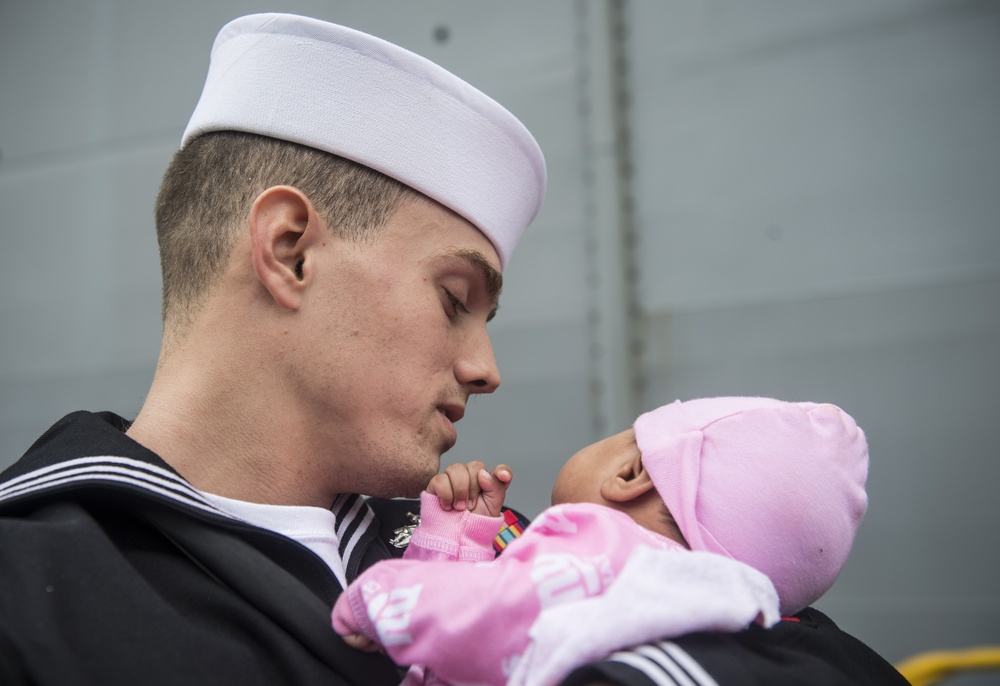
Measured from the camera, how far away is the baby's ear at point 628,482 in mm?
1201

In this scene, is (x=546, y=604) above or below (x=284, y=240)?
below

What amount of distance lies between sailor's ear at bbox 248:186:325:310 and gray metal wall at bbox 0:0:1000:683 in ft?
3.88

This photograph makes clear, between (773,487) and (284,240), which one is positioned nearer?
(773,487)

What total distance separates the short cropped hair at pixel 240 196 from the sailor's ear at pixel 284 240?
3cm

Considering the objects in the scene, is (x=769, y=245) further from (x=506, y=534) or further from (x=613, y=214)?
(x=506, y=534)

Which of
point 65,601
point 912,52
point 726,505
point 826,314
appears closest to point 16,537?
point 65,601

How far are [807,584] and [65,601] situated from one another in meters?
0.94

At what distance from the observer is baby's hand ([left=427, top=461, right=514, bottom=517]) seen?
129 cm

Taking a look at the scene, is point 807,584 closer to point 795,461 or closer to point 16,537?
point 795,461

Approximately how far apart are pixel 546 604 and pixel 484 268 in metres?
0.61

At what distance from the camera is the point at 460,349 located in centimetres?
133

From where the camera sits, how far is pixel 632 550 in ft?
3.18

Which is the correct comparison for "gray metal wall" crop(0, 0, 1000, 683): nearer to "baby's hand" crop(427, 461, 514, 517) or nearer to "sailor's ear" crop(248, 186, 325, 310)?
"baby's hand" crop(427, 461, 514, 517)

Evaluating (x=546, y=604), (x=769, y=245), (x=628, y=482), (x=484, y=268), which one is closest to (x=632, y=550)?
(x=546, y=604)
